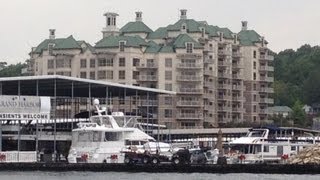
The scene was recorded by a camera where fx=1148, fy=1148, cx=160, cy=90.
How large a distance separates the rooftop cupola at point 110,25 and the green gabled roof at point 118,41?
6.62 metres

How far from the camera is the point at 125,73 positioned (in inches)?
5817

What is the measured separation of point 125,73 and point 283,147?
208 feet

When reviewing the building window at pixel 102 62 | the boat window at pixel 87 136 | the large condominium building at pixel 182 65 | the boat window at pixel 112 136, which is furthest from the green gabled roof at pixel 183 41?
the boat window at pixel 112 136

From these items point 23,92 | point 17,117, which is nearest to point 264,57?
point 23,92

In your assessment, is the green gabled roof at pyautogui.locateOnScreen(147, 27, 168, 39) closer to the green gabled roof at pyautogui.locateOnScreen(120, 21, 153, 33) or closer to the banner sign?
the green gabled roof at pyautogui.locateOnScreen(120, 21, 153, 33)

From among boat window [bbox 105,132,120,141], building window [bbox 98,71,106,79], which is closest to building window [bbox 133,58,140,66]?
building window [bbox 98,71,106,79]

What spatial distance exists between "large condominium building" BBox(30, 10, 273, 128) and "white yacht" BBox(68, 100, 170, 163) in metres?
54.2

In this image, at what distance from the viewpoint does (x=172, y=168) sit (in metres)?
74.8

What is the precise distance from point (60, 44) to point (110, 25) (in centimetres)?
869

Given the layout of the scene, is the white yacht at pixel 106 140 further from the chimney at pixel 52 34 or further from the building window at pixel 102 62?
the chimney at pixel 52 34

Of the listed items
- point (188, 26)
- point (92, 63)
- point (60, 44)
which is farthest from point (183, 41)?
point (60, 44)

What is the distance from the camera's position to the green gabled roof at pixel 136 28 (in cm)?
15700

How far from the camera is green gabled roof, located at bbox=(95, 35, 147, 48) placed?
14762 cm

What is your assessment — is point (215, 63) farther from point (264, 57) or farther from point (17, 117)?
point (17, 117)
